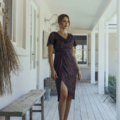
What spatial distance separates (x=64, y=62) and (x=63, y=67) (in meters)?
0.06

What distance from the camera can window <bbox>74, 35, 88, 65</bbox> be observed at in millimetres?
9203

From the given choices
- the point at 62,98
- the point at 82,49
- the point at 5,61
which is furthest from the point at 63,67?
the point at 82,49

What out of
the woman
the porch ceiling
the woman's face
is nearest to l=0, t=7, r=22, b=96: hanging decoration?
the woman

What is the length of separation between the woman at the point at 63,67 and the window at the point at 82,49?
6.92m

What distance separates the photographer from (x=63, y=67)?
7.45 feet

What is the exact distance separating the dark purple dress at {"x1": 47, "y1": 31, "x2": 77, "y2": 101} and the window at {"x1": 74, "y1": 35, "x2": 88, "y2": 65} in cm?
694

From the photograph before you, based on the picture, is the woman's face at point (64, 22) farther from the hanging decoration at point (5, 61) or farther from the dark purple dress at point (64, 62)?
the hanging decoration at point (5, 61)

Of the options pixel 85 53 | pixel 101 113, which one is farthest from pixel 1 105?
pixel 85 53

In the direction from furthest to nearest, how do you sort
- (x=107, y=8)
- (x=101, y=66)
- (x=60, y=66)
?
(x=101, y=66) → (x=107, y=8) → (x=60, y=66)

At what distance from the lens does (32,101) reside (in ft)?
6.83

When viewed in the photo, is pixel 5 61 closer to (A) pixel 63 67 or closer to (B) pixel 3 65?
(B) pixel 3 65

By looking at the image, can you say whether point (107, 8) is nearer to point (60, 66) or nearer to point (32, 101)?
point (60, 66)

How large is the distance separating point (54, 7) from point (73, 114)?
348 cm

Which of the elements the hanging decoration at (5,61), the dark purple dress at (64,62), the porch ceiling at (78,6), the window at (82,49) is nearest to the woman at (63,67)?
the dark purple dress at (64,62)
